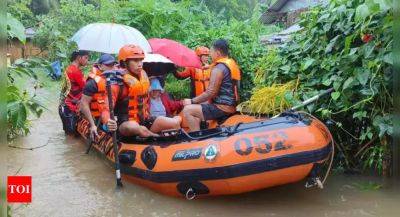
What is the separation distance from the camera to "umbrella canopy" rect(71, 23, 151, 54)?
6.46 meters

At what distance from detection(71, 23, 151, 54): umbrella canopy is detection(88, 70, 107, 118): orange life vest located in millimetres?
602

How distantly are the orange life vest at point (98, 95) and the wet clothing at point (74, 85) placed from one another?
1.06 metres

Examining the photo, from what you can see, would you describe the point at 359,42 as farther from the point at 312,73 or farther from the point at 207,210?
the point at 207,210

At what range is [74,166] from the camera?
19.7ft

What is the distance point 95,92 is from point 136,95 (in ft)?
3.12

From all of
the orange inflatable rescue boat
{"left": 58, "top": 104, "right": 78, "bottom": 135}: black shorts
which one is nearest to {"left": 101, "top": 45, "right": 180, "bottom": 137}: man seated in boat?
the orange inflatable rescue boat

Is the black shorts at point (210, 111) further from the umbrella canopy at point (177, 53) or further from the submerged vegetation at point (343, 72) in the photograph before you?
the umbrella canopy at point (177, 53)

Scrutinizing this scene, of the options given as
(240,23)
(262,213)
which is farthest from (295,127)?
(240,23)

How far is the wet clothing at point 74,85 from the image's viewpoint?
7.12 m

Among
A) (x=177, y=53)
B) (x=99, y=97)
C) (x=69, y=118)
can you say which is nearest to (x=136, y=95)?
(x=99, y=97)

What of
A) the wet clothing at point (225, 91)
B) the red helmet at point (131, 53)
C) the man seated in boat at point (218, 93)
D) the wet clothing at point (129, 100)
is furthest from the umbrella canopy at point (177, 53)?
the red helmet at point (131, 53)

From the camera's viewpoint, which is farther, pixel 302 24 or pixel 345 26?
pixel 302 24

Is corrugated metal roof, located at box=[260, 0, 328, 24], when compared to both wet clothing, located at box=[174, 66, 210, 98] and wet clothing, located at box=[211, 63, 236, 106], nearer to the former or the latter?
wet clothing, located at box=[174, 66, 210, 98]

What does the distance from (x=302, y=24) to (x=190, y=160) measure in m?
2.63
